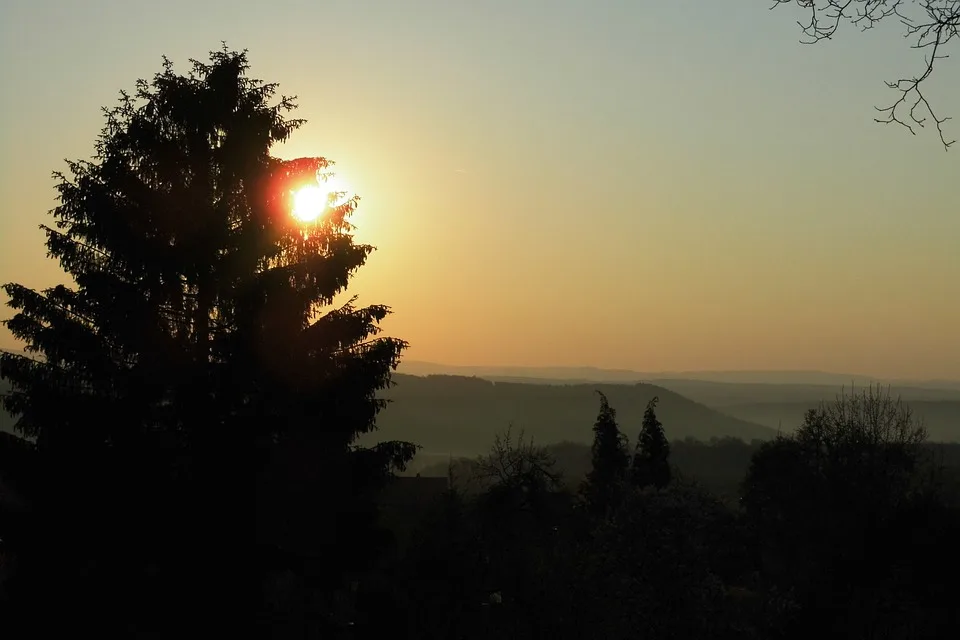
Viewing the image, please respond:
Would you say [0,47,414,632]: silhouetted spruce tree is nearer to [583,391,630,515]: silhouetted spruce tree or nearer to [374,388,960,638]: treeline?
[374,388,960,638]: treeline

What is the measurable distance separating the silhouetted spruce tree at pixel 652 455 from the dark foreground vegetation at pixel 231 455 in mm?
44195

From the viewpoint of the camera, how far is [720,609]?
22.2 meters

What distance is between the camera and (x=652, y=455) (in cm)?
7144

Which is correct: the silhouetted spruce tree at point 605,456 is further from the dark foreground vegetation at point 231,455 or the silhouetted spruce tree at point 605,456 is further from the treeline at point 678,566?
the dark foreground vegetation at point 231,455

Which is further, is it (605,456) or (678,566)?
(605,456)

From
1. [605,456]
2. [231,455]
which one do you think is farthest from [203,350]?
[605,456]

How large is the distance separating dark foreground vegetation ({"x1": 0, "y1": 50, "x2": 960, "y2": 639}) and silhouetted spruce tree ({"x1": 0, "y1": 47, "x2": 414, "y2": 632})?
0.05 m

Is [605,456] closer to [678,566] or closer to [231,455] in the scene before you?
[678,566]

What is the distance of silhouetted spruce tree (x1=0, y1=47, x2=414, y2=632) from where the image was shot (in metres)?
17.4

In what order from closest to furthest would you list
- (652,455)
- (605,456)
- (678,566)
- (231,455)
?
(231,455), (678,566), (652,455), (605,456)

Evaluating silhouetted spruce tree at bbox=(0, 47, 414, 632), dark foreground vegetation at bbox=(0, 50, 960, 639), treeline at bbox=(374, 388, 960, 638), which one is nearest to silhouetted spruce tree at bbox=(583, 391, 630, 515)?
treeline at bbox=(374, 388, 960, 638)

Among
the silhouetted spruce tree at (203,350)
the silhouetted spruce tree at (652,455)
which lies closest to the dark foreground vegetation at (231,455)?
the silhouetted spruce tree at (203,350)

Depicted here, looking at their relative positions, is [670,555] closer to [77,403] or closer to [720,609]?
[720,609]

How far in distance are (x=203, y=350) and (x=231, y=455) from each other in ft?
8.40
